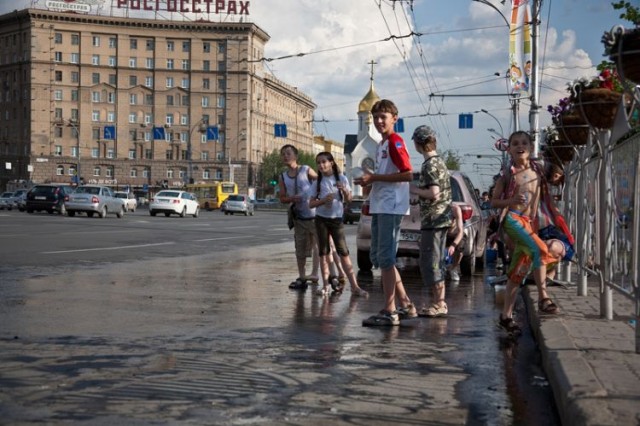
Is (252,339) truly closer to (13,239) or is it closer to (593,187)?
(593,187)

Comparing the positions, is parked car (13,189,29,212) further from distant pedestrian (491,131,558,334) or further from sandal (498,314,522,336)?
sandal (498,314,522,336)

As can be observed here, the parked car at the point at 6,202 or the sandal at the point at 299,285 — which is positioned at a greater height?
the parked car at the point at 6,202

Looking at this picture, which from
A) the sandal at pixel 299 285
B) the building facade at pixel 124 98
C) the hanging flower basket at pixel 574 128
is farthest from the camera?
the building facade at pixel 124 98

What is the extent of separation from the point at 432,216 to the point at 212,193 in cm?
9110

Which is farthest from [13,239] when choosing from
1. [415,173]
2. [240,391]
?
[240,391]

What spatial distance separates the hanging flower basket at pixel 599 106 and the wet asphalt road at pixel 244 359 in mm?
2028

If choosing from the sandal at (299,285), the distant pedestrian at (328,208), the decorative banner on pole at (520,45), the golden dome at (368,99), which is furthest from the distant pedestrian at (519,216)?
the golden dome at (368,99)

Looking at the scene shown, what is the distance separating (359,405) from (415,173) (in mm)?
9668

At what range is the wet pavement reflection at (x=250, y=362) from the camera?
16.8 feet

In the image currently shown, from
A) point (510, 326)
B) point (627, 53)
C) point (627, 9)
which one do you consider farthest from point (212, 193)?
point (627, 53)

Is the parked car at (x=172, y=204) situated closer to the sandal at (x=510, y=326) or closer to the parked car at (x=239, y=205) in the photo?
the parked car at (x=239, y=205)

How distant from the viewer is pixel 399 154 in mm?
9000

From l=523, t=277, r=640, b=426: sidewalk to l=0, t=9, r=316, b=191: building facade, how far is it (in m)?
120

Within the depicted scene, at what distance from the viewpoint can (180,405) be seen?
518cm
